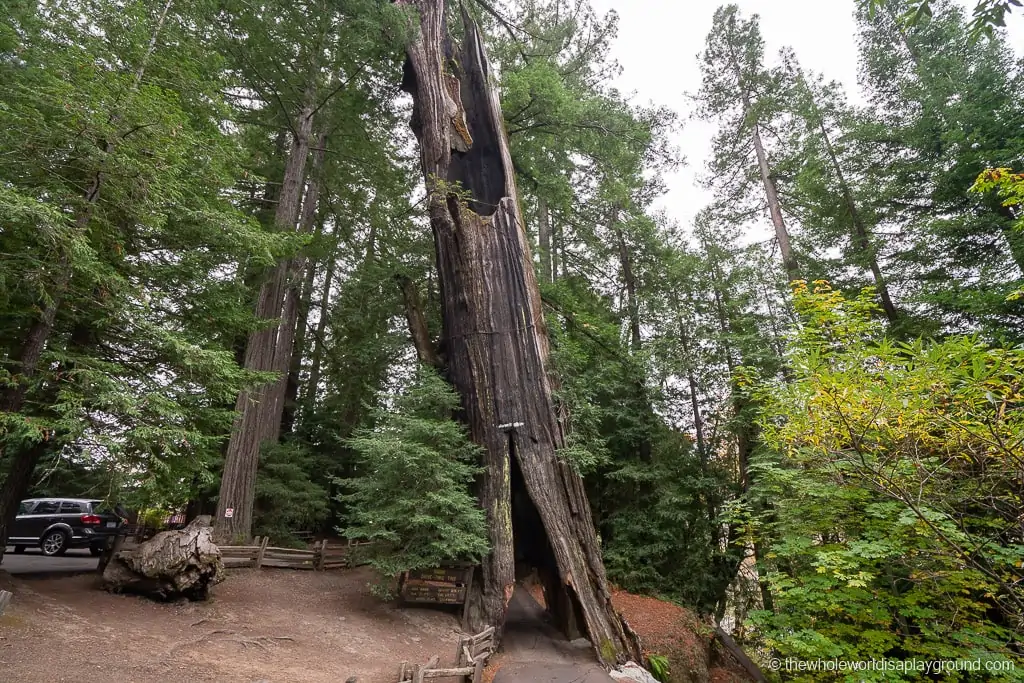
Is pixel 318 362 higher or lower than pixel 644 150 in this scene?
→ lower

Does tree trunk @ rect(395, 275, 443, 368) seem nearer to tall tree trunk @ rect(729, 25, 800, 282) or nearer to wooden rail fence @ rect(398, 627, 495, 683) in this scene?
wooden rail fence @ rect(398, 627, 495, 683)

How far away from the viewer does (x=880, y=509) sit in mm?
6219

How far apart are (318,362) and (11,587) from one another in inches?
448

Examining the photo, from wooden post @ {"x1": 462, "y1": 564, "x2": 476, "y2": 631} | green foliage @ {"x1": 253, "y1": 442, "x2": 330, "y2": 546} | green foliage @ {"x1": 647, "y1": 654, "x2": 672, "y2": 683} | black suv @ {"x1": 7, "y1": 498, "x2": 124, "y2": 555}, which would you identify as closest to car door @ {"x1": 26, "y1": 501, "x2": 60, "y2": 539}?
black suv @ {"x1": 7, "y1": 498, "x2": 124, "y2": 555}

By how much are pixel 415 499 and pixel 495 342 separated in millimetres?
3246

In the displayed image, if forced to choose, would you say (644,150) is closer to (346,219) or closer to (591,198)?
(591,198)

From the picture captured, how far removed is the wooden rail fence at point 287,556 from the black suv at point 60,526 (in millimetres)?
3862

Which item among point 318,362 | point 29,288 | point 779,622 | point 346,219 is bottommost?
point 779,622

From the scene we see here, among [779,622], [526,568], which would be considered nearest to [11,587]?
[526,568]

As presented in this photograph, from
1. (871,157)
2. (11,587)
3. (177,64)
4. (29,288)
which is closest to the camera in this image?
(29,288)

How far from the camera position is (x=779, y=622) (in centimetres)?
680

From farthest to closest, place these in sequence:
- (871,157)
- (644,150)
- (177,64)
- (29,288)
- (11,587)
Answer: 1. (871,157)
2. (644,150)
3. (177,64)
4. (11,587)
5. (29,288)

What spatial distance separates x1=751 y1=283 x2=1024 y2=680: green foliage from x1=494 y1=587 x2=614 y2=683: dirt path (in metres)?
2.43

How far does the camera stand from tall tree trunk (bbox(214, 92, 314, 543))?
9.32 metres
